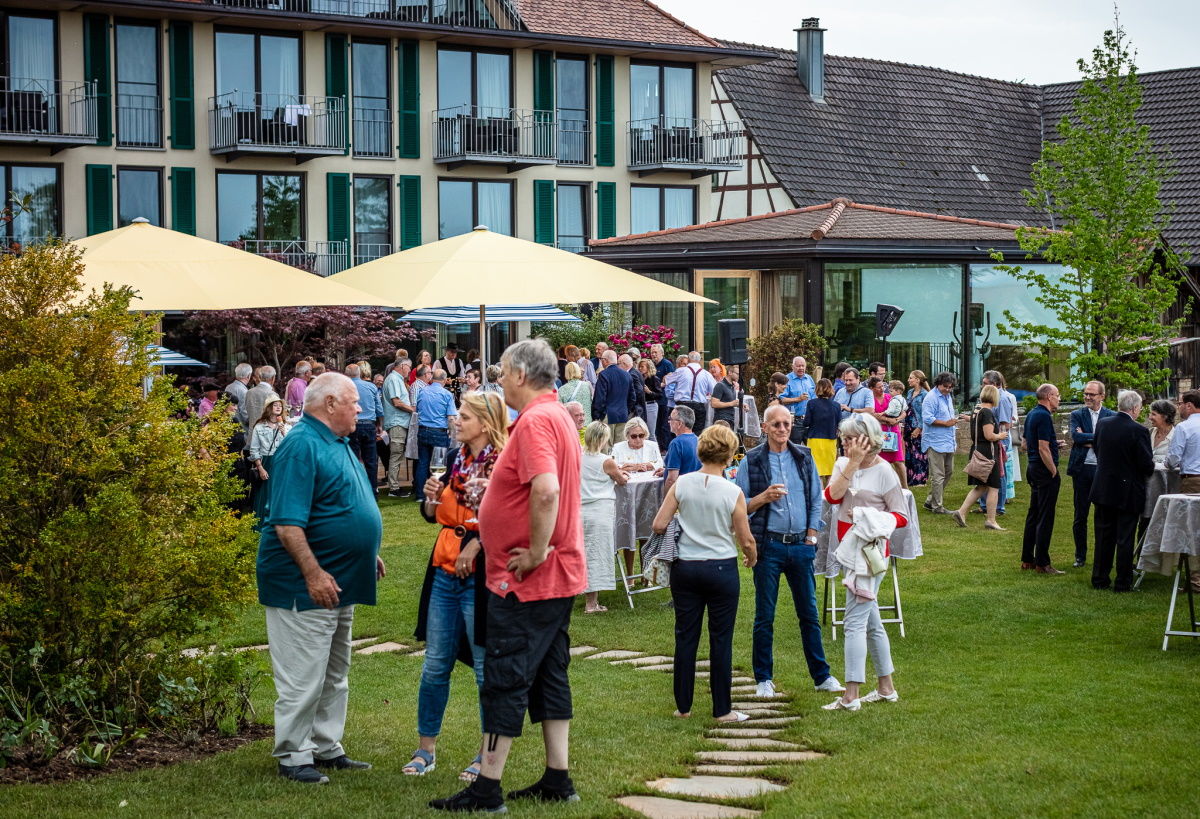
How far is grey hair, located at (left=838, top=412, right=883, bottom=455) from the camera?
879 centimetres

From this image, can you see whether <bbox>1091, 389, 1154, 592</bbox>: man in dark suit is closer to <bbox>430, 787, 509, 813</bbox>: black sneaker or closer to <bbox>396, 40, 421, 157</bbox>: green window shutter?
<bbox>430, 787, 509, 813</bbox>: black sneaker

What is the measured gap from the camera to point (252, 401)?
17609mm

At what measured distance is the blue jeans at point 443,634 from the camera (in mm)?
6648

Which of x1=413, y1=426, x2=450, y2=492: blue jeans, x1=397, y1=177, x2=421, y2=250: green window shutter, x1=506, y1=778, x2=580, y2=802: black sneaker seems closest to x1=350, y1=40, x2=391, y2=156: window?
x1=397, y1=177, x2=421, y2=250: green window shutter

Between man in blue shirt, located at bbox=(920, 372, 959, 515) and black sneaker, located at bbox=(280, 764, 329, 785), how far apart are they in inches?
506

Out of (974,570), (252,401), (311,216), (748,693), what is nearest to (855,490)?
(748,693)

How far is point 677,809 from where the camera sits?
6258 millimetres

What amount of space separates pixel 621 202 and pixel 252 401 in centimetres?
1928

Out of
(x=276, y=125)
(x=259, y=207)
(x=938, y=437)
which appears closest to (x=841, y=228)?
(x=938, y=437)

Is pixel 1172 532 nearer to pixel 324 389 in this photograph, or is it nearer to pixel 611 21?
pixel 324 389

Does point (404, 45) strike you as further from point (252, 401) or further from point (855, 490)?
point (855, 490)

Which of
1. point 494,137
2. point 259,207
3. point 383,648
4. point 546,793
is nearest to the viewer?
point 546,793

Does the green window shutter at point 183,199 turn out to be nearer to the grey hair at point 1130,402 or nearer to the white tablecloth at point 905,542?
the grey hair at point 1130,402

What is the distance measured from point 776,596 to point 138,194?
972 inches
